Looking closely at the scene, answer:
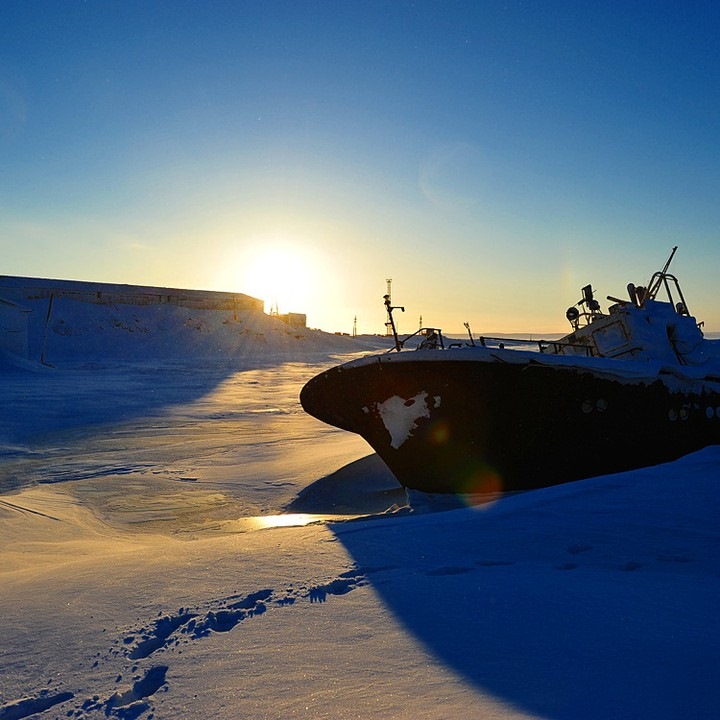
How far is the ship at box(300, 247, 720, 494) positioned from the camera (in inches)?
191

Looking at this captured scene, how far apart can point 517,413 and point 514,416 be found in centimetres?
4

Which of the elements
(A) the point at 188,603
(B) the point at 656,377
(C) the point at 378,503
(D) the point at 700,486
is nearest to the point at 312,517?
(C) the point at 378,503

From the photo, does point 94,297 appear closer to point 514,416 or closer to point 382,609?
point 514,416

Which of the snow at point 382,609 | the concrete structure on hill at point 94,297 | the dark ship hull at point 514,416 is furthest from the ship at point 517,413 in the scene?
the concrete structure on hill at point 94,297

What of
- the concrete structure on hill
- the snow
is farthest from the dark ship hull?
the concrete structure on hill

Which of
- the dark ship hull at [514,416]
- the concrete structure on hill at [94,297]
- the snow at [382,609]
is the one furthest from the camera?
the concrete structure on hill at [94,297]

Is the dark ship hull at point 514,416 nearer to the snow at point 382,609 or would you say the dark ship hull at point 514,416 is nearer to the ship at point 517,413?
the ship at point 517,413

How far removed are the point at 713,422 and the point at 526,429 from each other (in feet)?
7.38

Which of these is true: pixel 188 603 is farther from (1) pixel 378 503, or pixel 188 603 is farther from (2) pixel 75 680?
(1) pixel 378 503

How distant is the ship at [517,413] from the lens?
191 inches

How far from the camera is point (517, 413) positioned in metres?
4.92

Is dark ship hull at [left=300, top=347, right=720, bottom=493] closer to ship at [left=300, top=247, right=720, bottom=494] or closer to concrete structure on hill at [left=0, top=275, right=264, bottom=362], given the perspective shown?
ship at [left=300, top=247, right=720, bottom=494]

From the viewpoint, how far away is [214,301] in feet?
158

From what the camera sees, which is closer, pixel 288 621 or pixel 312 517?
pixel 288 621
